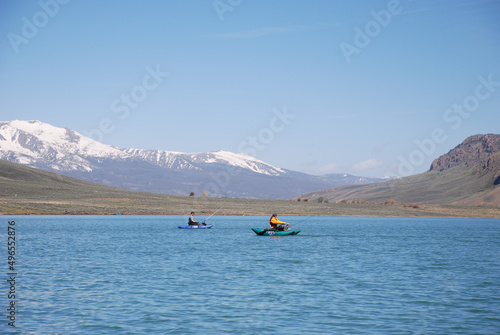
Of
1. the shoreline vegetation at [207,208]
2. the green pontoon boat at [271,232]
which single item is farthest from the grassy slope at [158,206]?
the green pontoon boat at [271,232]

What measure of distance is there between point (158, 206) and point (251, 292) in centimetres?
11329

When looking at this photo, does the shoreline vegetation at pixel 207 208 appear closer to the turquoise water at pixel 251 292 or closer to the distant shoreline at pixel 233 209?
the distant shoreline at pixel 233 209

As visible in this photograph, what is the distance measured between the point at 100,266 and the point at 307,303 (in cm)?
1644

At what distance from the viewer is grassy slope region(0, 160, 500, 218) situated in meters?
122

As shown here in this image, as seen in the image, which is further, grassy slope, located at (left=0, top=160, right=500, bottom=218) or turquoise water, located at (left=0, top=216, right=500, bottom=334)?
grassy slope, located at (left=0, top=160, right=500, bottom=218)

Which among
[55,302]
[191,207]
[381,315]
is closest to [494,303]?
[381,315]

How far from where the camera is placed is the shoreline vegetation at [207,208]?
119 metres

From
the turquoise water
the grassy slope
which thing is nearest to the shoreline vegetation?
the grassy slope

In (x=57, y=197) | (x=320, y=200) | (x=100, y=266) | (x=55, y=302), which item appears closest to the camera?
(x=55, y=302)

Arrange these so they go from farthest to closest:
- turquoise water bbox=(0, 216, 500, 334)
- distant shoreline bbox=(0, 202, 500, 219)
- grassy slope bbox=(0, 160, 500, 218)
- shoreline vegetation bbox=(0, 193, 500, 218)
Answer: grassy slope bbox=(0, 160, 500, 218) < shoreline vegetation bbox=(0, 193, 500, 218) < distant shoreline bbox=(0, 202, 500, 219) < turquoise water bbox=(0, 216, 500, 334)

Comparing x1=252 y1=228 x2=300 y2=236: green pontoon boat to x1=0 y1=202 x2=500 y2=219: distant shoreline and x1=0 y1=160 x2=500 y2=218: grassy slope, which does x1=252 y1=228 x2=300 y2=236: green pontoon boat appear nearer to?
x1=0 y1=202 x2=500 y2=219: distant shoreline

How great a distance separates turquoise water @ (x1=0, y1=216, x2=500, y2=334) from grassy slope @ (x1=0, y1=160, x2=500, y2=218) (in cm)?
7685

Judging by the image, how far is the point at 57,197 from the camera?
137 meters

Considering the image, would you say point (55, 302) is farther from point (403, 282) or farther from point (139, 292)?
point (403, 282)
